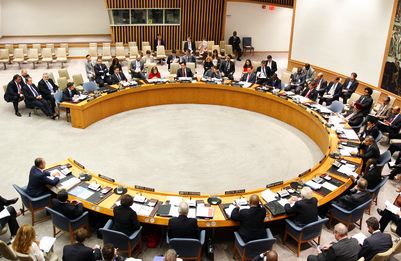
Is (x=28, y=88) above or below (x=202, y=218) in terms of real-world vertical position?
above

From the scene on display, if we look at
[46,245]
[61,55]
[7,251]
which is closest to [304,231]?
[46,245]

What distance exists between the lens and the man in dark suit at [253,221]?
5652 millimetres

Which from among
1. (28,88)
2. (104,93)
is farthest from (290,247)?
(28,88)

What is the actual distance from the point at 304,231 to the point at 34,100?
9.01 m

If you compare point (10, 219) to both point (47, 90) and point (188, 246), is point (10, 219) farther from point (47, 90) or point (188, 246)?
point (47, 90)

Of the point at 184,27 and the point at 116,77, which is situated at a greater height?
the point at 184,27

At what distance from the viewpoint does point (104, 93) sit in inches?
452

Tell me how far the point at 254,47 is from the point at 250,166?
48.7 ft

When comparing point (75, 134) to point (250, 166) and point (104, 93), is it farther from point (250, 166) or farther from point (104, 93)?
point (250, 166)

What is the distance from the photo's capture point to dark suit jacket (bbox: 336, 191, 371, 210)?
6.42 metres

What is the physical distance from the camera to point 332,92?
40.3 ft

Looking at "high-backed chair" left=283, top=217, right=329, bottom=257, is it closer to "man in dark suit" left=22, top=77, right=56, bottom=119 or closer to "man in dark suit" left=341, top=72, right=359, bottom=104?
"man in dark suit" left=341, top=72, right=359, bottom=104

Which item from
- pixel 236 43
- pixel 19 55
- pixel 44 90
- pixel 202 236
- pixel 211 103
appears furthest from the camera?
pixel 236 43

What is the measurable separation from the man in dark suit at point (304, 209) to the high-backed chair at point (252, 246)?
61 cm
